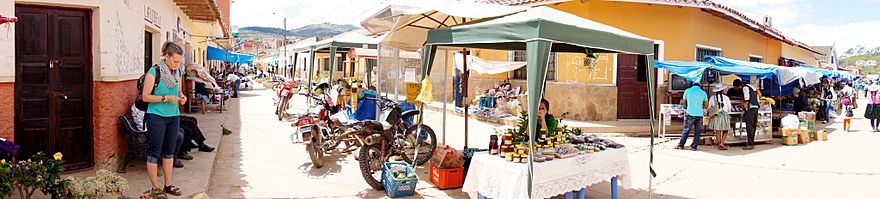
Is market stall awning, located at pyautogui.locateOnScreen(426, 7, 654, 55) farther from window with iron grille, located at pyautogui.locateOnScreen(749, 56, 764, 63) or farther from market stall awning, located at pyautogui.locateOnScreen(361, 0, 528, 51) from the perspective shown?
window with iron grille, located at pyautogui.locateOnScreen(749, 56, 764, 63)

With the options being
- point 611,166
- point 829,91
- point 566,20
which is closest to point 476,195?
point 611,166

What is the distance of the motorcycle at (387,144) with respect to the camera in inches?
235

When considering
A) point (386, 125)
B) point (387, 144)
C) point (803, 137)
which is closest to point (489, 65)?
point (803, 137)

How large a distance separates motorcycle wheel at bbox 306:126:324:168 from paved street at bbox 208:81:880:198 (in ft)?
0.34

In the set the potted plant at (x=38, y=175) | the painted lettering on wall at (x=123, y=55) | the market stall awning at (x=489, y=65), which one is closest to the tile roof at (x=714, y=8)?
the market stall awning at (x=489, y=65)

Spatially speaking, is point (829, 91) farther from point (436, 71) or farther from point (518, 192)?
point (518, 192)

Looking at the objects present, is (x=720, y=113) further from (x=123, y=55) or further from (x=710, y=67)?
(x=123, y=55)

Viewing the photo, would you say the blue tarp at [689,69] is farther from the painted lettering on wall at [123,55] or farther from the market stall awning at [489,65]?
the painted lettering on wall at [123,55]

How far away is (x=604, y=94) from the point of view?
12.8 meters

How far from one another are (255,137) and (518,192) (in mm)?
6433

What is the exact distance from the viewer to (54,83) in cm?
518

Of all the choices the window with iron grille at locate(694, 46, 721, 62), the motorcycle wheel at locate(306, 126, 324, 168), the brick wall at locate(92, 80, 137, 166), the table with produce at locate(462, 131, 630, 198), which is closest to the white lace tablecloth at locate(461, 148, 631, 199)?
the table with produce at locate(462, 131, 630, 198)

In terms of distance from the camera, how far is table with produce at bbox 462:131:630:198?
4586 mm

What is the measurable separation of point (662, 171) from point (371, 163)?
13.4ft
